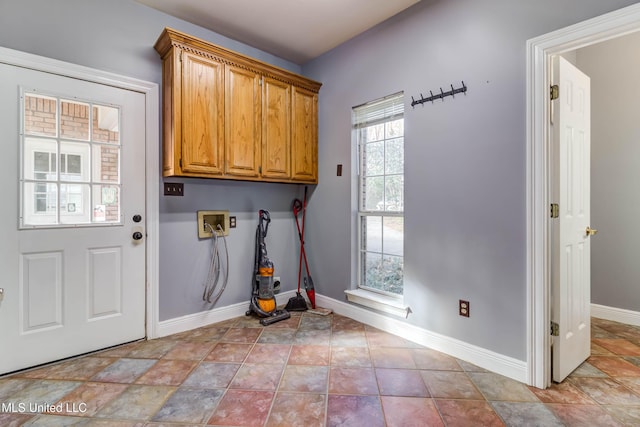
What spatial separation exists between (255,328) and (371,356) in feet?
3.63

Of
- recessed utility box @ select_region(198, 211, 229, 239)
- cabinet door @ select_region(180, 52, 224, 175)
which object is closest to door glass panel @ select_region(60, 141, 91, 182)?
cabinet door @ select_region(180, 52, 224, 175)

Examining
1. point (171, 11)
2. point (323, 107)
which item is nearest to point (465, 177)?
point (323, 107)

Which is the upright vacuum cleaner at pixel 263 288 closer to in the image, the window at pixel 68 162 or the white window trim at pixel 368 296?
the white window trim at pixel 368 296

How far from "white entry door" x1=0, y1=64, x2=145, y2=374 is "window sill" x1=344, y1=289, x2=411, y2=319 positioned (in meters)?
1.86

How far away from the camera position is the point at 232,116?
106 inches

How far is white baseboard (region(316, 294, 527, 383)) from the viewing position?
198cm

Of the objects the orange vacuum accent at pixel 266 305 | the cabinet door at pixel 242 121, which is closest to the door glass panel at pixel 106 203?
the cabinet door at pixel 242 121

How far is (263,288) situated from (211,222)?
809mm

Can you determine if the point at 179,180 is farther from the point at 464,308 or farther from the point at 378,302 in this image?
the point at 464,308

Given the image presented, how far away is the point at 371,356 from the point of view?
2.27 meters

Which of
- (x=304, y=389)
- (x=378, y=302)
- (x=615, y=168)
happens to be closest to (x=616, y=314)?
(x=615, y=168)

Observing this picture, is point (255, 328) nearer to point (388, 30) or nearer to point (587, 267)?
point (587, 267)

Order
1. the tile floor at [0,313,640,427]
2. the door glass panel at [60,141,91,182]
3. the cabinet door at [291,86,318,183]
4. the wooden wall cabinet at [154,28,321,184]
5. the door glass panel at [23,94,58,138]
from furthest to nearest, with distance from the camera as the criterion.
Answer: the cabinet door at [291,86,318,183] < the wooden wall cabinet at [154,28,321,184] < the door glass panel at [60,141,91,182] < the door glass panel at [23,94,58,138] < the tile floor at [0,313,640,427]

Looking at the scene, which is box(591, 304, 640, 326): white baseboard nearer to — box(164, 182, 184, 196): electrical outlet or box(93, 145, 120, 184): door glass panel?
box(164, 182, 184, 196): electrical outlet
